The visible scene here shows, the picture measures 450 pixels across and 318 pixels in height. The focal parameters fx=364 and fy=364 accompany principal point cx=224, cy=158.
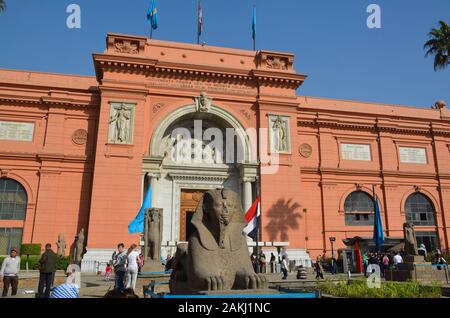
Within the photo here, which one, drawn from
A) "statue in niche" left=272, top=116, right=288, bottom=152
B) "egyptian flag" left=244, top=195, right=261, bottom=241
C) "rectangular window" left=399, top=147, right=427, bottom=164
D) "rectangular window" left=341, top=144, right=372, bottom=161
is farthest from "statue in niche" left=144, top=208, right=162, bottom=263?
"rectangular window" left=399, top=147, right=427, bottom=164

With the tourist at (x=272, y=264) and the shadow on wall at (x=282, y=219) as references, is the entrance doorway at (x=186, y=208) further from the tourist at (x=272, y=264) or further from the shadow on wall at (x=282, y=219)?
the tourist at (x=272, y=264)

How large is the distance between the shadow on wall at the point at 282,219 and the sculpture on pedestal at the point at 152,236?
334 inches

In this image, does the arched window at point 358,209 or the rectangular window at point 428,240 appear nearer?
the arched window at point 358,209

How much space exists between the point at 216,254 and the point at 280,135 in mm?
17733

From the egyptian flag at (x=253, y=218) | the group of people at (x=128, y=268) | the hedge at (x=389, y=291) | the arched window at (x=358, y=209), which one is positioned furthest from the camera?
the arched window at (x=358, y=209)

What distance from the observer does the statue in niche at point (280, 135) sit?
24.0m

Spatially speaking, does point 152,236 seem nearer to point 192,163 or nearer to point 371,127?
point 192,163

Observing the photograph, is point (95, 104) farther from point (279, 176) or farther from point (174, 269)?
point (174, 269)

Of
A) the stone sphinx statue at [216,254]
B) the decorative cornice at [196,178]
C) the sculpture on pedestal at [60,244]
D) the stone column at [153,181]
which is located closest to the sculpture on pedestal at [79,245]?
the sculpture on pedestal at [60,244]

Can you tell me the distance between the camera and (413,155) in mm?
29266

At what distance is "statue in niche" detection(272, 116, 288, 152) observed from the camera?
24.0 m

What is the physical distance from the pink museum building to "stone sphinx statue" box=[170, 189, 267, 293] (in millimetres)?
13678

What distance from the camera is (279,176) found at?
76.8ft
